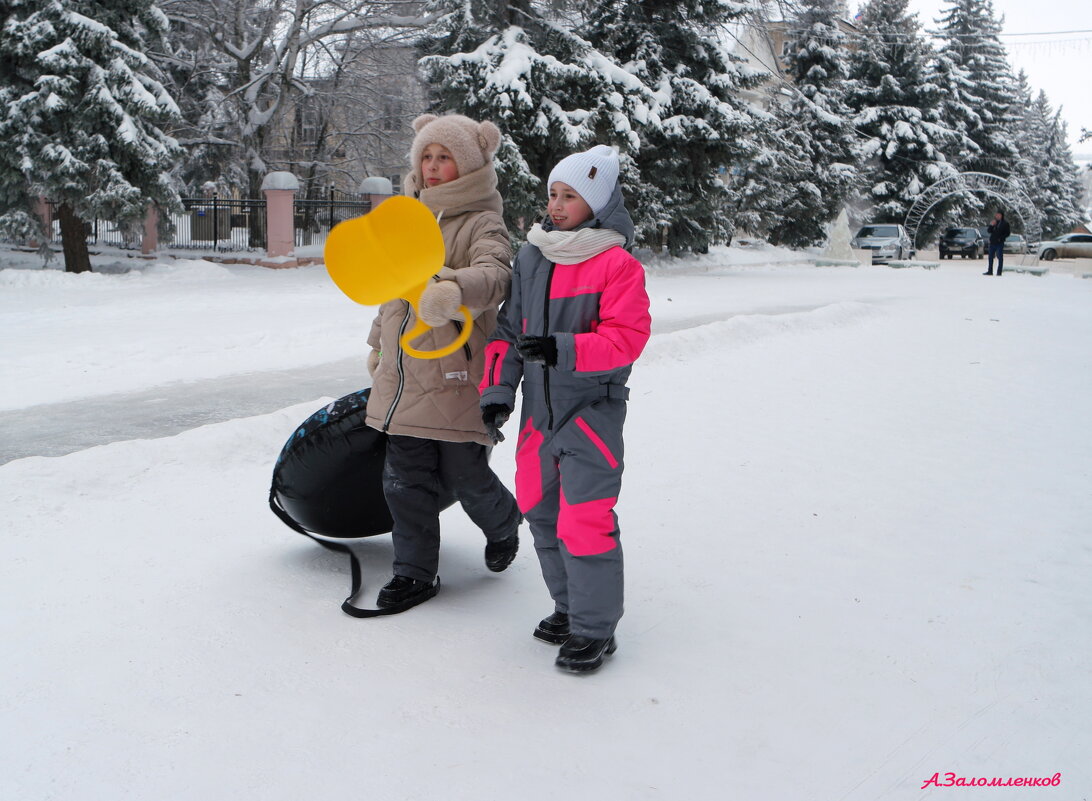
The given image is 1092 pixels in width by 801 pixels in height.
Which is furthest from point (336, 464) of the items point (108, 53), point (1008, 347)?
point (108, 53)

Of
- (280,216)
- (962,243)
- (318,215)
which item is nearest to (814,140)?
(962,243)

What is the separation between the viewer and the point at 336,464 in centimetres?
360

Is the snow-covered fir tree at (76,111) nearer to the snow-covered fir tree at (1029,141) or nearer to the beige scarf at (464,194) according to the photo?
the beige scarf at (464,194)

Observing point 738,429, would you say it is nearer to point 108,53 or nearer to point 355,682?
point 355,682

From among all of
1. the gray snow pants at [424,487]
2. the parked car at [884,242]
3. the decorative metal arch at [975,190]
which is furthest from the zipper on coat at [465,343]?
the decorative metal arch at [975,190]

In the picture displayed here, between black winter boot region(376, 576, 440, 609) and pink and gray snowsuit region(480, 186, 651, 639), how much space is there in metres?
0.64

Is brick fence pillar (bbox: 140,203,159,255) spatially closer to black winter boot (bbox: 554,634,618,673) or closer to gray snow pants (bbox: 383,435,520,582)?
gray snow pants (bbox: 383,435,520,582)

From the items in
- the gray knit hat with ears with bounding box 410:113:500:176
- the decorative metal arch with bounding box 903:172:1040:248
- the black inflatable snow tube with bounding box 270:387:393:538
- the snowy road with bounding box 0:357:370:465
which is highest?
the decorative metal arch with bounding box 903:172:1040:248

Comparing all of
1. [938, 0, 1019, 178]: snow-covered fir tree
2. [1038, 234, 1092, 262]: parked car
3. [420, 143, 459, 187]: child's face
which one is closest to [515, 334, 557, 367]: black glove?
[420, 143, 459, 187]: child's face

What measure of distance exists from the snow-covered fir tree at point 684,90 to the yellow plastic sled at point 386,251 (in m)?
18.4

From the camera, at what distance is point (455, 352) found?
3.27 meters

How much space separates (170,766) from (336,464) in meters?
1.42

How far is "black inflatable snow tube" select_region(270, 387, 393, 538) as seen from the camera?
3590 mm

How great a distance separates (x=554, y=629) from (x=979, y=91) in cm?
5019
